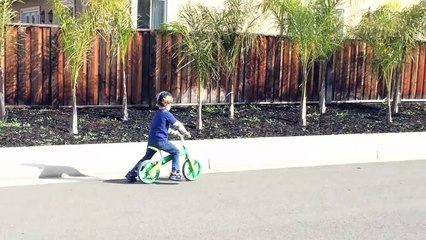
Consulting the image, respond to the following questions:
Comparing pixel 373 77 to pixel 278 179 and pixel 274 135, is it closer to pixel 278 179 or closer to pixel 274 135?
pixel 274 135

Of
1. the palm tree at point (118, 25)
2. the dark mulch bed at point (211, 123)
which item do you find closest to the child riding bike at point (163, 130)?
the dark mulch bed at point (211, 123)

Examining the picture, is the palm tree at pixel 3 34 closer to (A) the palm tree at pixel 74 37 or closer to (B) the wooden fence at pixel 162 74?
(B) the wooden fence at pixel 162 74

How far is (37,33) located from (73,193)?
624cm

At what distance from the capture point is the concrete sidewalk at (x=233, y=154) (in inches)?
353

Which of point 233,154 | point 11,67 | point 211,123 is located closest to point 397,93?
point 211,123

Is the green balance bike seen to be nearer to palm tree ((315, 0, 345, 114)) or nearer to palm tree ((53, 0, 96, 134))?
palm tree ((53, 0, 96, 134))

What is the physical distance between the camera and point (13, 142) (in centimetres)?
1031

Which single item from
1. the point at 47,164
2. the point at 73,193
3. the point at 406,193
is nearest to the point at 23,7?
the point at 47,164

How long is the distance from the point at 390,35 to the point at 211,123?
4.66 m

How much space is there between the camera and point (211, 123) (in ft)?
42.4

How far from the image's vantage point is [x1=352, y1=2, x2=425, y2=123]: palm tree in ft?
45.1

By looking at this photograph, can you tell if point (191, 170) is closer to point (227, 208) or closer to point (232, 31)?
point (227, 208)

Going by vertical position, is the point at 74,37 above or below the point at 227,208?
above

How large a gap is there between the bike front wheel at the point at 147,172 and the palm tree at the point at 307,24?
18.4 ft
